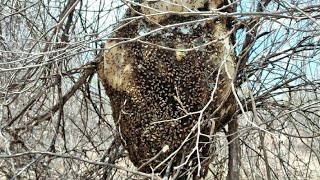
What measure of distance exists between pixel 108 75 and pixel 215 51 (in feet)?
1.79

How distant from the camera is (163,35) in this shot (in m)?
2.51

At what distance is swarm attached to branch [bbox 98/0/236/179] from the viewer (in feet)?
8.11

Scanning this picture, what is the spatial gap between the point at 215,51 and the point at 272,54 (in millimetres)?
711

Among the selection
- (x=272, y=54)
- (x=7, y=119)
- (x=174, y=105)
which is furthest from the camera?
(x=7, y=119)

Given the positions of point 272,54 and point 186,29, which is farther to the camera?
point 272,54

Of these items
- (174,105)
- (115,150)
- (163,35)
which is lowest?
(115,150)

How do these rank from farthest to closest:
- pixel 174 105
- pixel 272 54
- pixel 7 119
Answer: pixel 7 119, pixel 272 54, pixel 174 105

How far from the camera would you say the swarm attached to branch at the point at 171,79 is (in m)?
2.47

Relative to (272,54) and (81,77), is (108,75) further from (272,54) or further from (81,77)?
(272,54)

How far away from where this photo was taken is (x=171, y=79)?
2473mm

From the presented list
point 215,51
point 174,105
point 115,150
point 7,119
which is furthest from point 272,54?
point 7,119

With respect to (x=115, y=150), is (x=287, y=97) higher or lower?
higher

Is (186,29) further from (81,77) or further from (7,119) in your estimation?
(7,119)

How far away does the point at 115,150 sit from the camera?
3258mm
